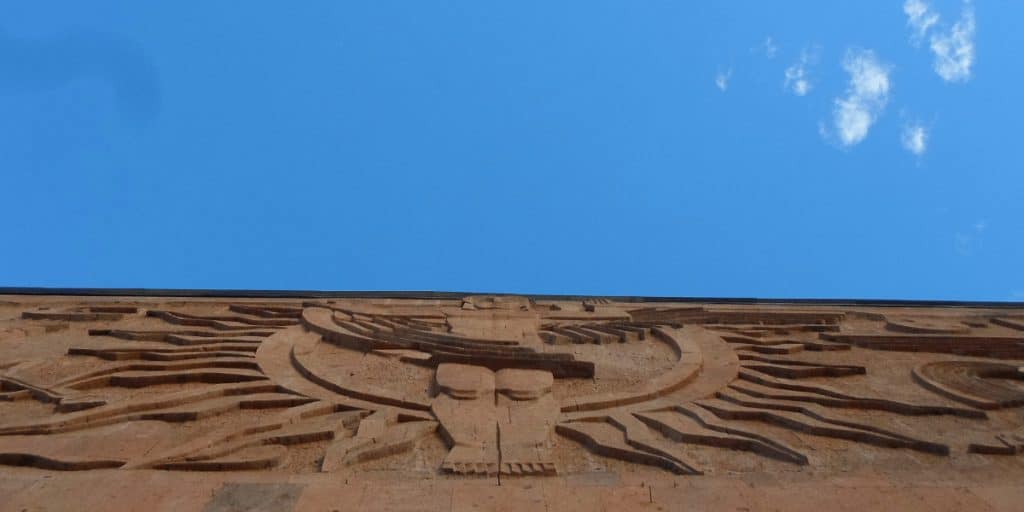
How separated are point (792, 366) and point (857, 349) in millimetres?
1971

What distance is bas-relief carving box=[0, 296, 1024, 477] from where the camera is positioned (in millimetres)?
6305

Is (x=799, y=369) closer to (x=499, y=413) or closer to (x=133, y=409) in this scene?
(x=499, y=413)

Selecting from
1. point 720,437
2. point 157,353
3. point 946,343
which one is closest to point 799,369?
point 720,437

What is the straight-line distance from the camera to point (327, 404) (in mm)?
7352

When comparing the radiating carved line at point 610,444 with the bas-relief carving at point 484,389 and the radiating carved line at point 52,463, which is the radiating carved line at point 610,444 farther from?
the radiating carved line at point 52,463

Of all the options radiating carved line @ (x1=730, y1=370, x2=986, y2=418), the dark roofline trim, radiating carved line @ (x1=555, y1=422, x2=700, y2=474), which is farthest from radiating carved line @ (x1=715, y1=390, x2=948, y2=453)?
the dark roofline trim

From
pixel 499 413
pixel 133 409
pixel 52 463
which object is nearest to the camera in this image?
pixel 52 463

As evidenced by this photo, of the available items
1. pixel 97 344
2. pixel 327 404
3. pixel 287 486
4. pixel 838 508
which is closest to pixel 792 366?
pixel 838 508

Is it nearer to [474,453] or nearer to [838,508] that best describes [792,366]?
[838,508]

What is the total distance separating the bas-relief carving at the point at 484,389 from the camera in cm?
630

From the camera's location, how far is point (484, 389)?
7961 millimetres

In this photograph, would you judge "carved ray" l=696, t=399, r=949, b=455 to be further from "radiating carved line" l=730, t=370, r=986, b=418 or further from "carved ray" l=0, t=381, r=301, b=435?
"carved ray" l=0, t=381, r=301, b=435

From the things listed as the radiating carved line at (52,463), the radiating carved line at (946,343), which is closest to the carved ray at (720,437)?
the radiating carved line at (52,463)

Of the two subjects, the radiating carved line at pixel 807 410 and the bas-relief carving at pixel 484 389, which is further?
the radiating carved line at pixel 807 410
